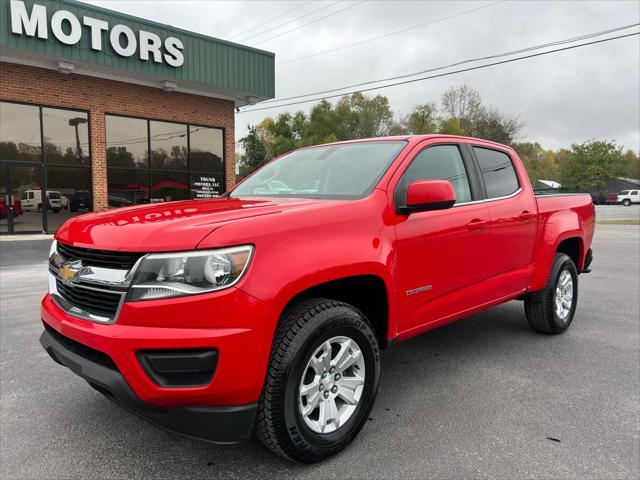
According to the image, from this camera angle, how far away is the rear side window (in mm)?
3951

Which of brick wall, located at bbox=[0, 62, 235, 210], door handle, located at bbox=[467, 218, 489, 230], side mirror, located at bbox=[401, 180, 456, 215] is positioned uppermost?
brick wall, located at bbox=[0, 62, 235, 210]

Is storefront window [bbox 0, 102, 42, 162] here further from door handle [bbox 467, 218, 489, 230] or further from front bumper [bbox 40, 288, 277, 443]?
door handle [bbox 467, 218, 489, 230]

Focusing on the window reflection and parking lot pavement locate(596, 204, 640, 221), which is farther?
parking lot pavement locate(596, 204, 640, 221)

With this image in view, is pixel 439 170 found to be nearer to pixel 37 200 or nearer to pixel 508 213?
pixel 508 213

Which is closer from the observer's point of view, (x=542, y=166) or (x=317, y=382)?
(x=317, y=382)

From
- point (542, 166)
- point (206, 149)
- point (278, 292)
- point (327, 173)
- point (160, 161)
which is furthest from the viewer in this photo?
point (542, 166)

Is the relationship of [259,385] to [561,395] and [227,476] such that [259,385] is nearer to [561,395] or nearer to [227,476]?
[227,476]

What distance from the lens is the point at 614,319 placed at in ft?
17.6

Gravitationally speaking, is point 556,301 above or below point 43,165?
below

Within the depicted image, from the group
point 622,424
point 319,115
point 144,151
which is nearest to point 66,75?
point 144,151

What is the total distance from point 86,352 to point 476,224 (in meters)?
2.69

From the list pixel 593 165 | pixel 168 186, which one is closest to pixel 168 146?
pixel 168 186

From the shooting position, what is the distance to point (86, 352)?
235 cm

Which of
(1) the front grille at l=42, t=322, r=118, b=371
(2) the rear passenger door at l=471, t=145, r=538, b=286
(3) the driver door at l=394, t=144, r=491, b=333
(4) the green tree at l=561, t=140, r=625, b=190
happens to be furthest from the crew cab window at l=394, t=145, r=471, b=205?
(4) the green tree at l=561, t=140, r=625, b=190
